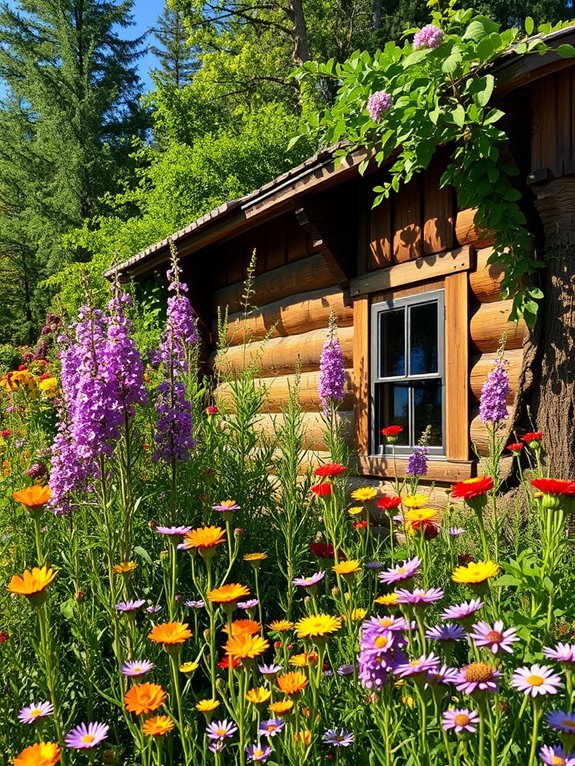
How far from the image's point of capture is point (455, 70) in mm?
3314

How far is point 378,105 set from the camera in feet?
12.2

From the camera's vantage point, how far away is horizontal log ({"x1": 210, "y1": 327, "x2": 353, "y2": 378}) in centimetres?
511

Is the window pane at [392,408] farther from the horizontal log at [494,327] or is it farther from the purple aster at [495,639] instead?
the purple aster at [495,639]

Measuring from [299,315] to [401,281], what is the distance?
142 cm

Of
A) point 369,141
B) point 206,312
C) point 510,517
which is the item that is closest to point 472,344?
point 510,517

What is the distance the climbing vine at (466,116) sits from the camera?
129 inches

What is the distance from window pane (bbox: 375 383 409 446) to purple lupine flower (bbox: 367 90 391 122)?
1.81 metres

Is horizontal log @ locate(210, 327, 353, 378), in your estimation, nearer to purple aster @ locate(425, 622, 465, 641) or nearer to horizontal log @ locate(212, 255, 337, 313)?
horizontal log @ locate(212, 255, 337, 313)

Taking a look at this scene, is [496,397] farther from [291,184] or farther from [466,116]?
[291,184]

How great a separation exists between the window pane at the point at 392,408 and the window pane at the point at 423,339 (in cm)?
22

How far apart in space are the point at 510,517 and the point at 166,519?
1.83 metres

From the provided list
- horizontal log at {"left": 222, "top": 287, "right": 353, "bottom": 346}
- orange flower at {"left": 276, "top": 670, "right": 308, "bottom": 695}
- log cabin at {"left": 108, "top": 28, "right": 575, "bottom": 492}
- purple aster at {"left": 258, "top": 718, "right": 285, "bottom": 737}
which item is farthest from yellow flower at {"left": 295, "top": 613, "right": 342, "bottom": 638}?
horizontal log at {"left": 222, "top": 287, "right": 353, "bottom": 346}

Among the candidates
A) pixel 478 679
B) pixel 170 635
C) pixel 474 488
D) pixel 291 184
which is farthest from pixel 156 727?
pixel 291 184

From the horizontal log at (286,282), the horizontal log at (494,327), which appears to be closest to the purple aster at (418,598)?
the horizontal log at (494,327)
